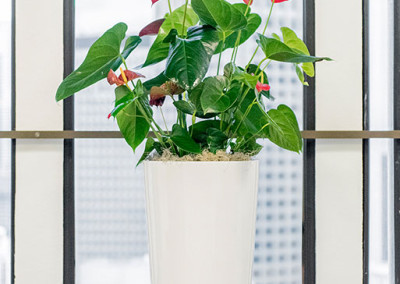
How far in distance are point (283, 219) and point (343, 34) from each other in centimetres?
73

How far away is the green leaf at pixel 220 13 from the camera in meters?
0.86

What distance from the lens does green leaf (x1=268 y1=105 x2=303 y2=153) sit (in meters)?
0.93

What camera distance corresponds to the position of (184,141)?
942 millimetres

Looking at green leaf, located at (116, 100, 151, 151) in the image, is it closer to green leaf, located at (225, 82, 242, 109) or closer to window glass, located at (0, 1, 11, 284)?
green leaf, located at (225, 82, 242, 109)

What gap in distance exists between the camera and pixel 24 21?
142 centimetres

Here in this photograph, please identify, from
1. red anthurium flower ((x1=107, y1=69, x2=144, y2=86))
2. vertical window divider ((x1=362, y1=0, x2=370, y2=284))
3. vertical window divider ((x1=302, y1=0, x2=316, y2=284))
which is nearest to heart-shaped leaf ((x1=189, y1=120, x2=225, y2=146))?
red anthurium flower ((x1=107, y1=69, x2=144, y2=86))

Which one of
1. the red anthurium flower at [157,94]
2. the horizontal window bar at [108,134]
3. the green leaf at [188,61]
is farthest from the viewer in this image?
the horizontal window bar at [108,134]

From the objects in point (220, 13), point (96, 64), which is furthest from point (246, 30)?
point (96, 64)

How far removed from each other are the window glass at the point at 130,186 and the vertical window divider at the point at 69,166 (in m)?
0.03

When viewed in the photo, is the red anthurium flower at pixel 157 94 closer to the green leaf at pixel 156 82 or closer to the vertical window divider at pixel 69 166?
the green leaf at pixel 156 82

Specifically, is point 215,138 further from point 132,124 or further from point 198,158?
point 132,124

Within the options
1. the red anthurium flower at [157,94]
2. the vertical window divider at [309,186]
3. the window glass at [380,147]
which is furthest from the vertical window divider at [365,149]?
the red anthurium flower at [157,94]

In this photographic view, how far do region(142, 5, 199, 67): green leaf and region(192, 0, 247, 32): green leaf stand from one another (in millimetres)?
162

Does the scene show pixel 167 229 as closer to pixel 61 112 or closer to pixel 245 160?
pixel 245 160
